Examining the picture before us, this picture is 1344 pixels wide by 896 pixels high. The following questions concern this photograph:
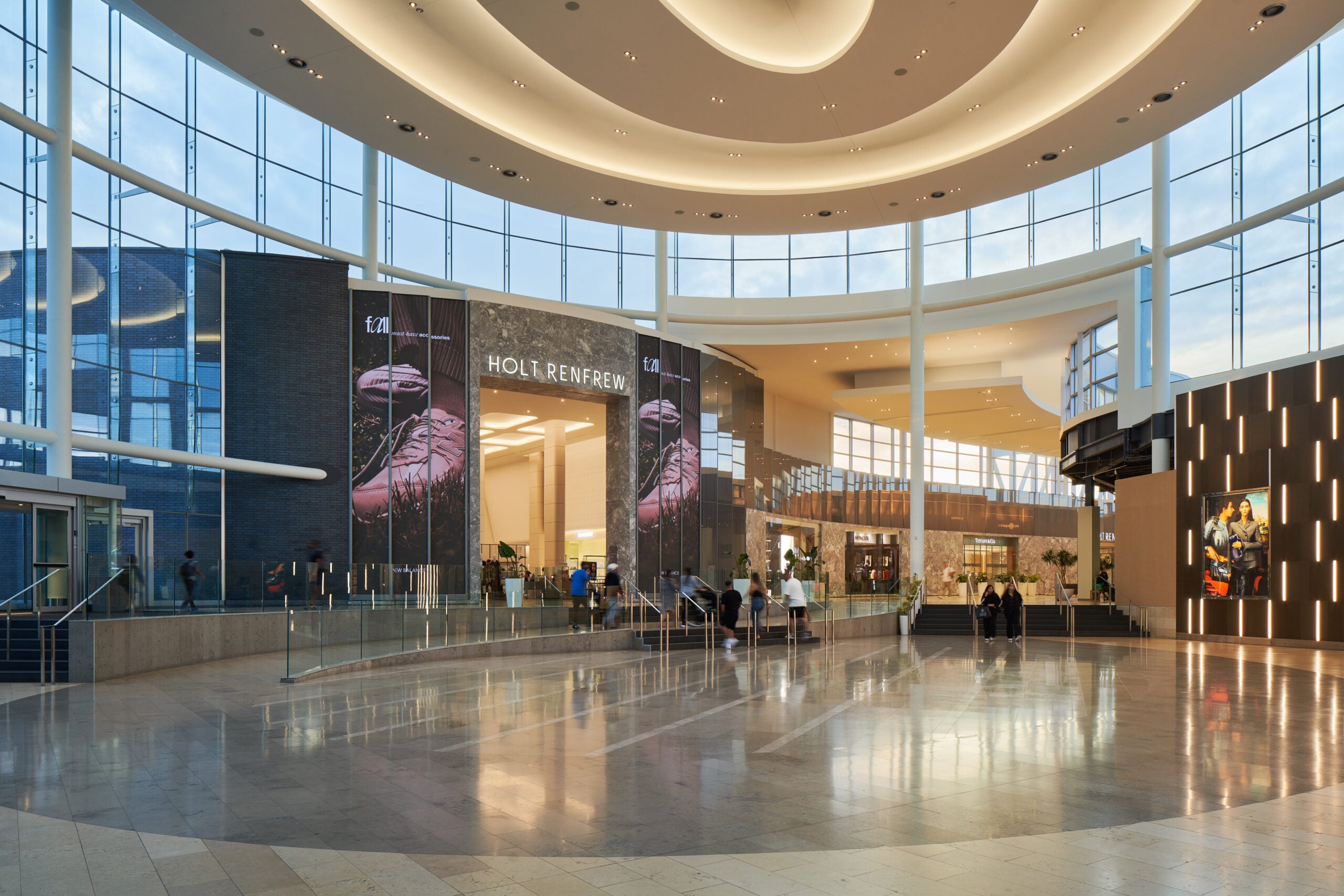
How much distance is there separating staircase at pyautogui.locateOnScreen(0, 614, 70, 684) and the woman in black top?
1865 cm

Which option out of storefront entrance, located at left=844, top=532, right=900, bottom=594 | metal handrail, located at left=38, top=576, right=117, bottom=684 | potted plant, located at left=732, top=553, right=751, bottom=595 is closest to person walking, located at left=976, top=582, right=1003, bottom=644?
potted plant, located at left=732, top=553, right=751, bottom=595

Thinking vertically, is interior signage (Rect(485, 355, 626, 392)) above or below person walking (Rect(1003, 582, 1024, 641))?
above

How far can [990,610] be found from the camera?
23.5m

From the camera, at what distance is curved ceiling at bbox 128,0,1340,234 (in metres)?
14.0

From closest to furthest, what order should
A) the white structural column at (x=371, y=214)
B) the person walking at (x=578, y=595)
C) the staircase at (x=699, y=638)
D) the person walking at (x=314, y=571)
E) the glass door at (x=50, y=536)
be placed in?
the glass door at (x=50, y=536) → the person walking at (x=314, y=571) → the person walking at (x=578, y=595) → the staircase at (x=699, y=638) → the white structural column at (x=371, y=214)

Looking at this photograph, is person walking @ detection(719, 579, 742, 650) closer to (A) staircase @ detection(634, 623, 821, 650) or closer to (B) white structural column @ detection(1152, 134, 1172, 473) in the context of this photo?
(A) staircase @ detection(634, 623, 821, 650)

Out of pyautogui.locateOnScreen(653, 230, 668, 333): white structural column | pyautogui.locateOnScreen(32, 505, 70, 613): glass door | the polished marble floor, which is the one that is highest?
pyautogui.locateOnScreen(653, 230, 668, 333): white structural column

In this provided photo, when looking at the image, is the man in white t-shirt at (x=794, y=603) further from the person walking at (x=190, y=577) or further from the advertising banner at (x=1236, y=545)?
the person walking at (x=190, y=577)

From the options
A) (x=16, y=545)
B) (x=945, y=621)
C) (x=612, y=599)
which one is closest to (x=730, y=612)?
(x=612, y=599)

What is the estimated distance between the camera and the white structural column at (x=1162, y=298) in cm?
2500

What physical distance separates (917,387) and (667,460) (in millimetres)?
8148

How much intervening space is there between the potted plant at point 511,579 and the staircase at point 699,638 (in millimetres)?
2622

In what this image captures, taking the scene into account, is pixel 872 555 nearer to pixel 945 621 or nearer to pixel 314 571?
pixel 945 621

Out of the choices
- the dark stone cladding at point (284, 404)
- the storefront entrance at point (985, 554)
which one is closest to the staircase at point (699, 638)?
the dark stone cladding at point (284, 404)
